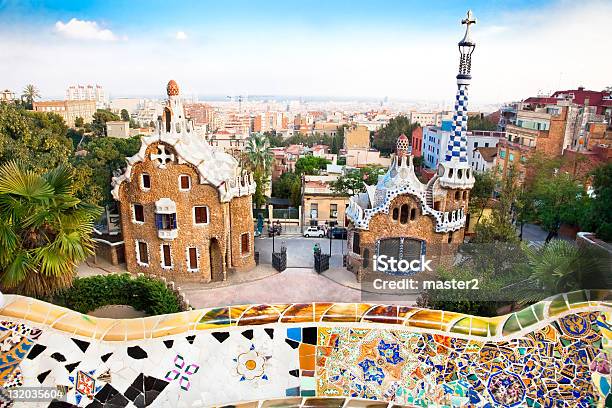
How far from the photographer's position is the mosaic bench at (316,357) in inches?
196

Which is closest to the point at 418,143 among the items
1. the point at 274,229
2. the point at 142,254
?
the point at 274,229

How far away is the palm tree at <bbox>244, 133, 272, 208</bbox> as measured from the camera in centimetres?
2372

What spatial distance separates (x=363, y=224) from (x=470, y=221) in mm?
7055

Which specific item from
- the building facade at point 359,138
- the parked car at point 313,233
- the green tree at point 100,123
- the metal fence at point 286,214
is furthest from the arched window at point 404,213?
the building facade at point 359,138

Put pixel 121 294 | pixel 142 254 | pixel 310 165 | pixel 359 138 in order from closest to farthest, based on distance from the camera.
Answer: pixel 121 294
pixel 142 254
pixel 310 165
pixel 359 138

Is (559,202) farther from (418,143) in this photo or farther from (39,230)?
(418,143)

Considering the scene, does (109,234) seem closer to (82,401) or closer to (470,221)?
(82,401)

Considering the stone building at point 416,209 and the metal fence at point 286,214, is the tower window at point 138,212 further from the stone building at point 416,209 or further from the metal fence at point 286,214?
the metal fence at point 286,214

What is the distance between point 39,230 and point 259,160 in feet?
61.2

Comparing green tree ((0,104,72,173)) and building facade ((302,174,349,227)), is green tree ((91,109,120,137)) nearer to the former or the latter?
green tree ((0,104,72,173))

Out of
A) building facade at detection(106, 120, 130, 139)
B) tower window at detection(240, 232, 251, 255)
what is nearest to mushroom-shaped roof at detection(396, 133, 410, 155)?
tower window at detection(240, 232, 251, 255)

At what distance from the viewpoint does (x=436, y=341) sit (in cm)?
521

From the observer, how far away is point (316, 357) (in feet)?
17.5

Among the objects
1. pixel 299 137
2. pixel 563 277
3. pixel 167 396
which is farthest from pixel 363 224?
pixel 299 137
